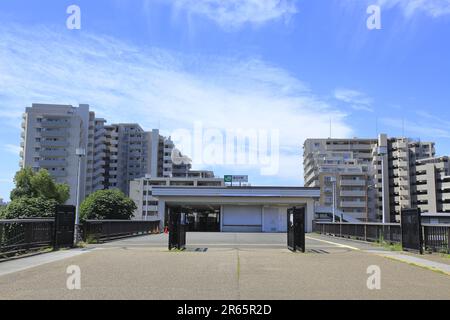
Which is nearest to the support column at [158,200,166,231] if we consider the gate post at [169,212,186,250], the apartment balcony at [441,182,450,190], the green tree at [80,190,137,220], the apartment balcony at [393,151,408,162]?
the green tree at [80,190,137,220]

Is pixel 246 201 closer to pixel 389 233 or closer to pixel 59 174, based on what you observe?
pixel 389 233

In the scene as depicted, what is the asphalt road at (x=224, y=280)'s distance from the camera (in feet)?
27.2

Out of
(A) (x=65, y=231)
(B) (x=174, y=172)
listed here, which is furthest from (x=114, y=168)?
(A) (x=65, y=231)

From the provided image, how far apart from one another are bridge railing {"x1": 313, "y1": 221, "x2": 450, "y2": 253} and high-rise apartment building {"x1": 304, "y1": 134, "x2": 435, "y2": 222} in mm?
72490

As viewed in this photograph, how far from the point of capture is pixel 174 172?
456ft

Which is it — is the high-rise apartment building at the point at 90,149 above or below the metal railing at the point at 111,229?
above

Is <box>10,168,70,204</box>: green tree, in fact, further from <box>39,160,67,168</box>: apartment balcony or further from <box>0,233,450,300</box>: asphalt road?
<box>0,233,450,300</box>: asphalt road

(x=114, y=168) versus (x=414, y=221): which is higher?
(x=114, y=168)

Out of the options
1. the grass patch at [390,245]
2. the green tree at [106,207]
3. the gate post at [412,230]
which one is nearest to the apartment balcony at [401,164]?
the green tree at [106,207]

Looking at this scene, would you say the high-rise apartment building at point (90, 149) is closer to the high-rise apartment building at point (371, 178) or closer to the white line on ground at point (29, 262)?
the high-rise apartment building at point (371, 178)
